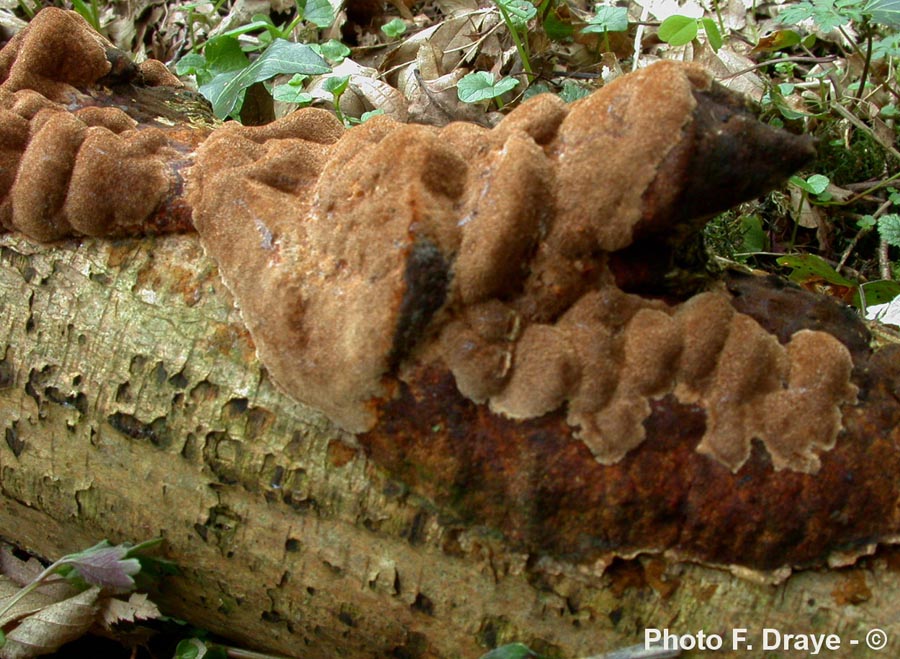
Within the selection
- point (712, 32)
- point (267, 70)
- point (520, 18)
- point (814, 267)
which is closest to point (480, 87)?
point (520, 18)

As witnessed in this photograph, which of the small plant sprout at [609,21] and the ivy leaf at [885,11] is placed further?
the small plant sprout at [609,21]

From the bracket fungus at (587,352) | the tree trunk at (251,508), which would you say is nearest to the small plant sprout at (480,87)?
the bracket fungus at (587,352)

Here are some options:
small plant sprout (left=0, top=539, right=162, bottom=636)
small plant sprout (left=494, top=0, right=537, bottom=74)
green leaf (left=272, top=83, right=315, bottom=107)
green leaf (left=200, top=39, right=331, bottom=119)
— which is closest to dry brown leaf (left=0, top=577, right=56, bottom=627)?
small plant sprout (left=0, top=539, right=162, bottom=636)

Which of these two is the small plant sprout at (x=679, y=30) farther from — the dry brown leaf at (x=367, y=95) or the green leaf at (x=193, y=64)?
the green leaf at (x=193, y=64)

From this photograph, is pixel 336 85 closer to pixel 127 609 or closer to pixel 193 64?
pixel 193 64

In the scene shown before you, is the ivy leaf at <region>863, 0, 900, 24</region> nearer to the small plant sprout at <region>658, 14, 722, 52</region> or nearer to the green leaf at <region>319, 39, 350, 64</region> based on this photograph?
the small plant sprout at <region>658, 14, 722, 52</region>

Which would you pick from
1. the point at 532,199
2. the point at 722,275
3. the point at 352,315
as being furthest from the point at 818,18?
the point at 352,315
